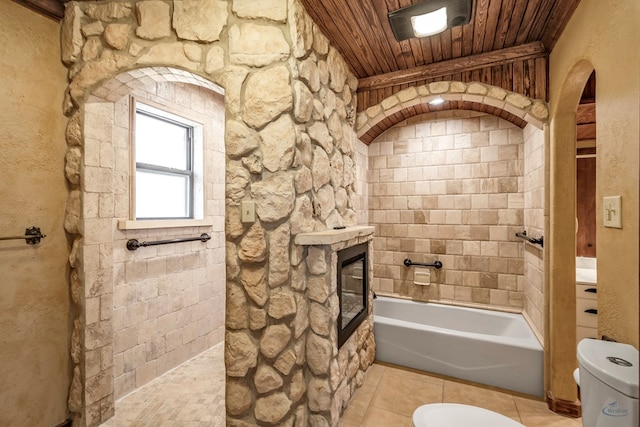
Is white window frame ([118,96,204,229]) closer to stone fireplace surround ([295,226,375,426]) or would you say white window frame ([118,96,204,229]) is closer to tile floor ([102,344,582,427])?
tile floor ([102,344,582,427])

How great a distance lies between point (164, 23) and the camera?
5.54 ft

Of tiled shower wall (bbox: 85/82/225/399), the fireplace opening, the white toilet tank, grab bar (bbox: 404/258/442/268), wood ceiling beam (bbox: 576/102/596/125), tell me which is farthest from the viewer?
grab bar (bbox: 404/258/442/268)

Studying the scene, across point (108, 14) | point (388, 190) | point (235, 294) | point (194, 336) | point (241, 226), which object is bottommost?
point (194, 336)

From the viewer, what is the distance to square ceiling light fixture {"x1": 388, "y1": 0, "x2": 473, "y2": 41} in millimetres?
1691

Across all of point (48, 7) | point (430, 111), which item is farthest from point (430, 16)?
point (48, 7)

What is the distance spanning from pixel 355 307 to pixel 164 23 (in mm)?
2311

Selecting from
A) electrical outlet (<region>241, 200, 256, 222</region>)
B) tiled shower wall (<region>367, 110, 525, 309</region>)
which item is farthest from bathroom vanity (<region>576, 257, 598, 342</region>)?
electrical outlet (<region>241, 200, 256, 222</region>)

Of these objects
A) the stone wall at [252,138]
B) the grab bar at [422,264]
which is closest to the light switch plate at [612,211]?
the stone wall at [252,138]

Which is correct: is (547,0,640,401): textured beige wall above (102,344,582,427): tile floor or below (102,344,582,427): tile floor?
above

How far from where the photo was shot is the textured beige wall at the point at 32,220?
1599 mm

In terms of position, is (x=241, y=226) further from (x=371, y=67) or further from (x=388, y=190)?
(x=388, y=190)

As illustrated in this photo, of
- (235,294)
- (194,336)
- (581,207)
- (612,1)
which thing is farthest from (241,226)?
(581,207)

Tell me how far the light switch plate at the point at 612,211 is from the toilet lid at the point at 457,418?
943 mm

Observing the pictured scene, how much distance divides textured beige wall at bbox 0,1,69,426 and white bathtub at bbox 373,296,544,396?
7.77 feet
